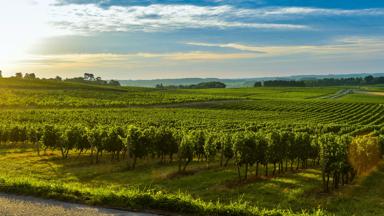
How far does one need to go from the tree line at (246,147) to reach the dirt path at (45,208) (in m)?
25.7

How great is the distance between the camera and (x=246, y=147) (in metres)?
40.5

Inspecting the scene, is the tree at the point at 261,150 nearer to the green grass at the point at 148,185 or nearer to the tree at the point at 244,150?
the tree at the point at 244,150

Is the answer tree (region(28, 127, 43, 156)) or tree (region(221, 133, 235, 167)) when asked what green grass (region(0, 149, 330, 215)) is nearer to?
tree (region(221, 133, 235, 167))

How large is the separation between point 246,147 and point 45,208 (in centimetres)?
2766

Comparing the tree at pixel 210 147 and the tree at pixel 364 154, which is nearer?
the tree at pixel 364 154

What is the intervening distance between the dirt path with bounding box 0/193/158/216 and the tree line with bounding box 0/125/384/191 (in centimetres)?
2568

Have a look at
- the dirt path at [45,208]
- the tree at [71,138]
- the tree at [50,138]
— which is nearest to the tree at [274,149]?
the tree at [71,138]

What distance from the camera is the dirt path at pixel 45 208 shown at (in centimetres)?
1427

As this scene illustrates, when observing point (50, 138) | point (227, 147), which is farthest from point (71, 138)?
point (227, 147)

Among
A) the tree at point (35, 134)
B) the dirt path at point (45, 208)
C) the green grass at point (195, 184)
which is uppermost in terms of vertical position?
the dirt path at point (45, 208)

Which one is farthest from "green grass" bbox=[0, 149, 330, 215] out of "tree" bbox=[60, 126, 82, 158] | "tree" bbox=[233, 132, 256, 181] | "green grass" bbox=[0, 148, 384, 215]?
"tree" bbox=[233, 132, 256, 181]

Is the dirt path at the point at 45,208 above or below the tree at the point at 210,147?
above

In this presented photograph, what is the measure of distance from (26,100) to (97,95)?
45.8 metres

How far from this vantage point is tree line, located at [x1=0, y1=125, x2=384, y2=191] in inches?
1532
